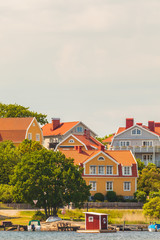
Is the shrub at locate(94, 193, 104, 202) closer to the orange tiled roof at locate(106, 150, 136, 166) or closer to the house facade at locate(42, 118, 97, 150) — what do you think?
the orange tiled roof at locate(106, 150, 136, 166)

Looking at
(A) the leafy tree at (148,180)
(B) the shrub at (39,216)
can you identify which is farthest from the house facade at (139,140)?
(B) the shrub at (39,216)

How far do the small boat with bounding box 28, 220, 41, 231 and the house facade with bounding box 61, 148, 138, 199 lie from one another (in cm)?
2392

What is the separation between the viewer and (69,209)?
114812 mm

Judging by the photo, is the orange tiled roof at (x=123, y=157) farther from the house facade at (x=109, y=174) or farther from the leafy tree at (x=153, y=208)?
the leafy tree at (x=153, y=208)

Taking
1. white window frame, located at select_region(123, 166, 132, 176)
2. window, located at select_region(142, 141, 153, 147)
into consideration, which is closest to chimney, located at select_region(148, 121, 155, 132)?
window, located at select_region(142, 141, 153, 147)

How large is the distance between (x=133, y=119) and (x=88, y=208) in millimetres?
39374

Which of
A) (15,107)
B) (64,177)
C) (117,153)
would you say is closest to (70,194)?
(64,177)

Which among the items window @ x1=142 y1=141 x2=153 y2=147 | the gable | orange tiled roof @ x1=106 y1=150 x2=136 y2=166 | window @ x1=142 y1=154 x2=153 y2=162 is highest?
the gable

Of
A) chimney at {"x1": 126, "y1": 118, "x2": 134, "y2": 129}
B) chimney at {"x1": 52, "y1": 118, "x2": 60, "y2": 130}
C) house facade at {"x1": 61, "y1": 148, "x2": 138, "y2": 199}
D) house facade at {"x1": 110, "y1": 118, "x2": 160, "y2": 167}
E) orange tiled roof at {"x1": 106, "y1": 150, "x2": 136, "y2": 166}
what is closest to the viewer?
house facade at {"x1": 61, "y1": 148, "x2": 138, "y2": 199}

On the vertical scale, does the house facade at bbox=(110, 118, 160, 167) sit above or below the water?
above

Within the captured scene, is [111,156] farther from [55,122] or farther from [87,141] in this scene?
[55,122]

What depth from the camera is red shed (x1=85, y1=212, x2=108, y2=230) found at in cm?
10019

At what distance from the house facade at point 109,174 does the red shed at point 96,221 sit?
22687 mm

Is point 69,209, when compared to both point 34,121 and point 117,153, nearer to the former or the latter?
point 117,153
